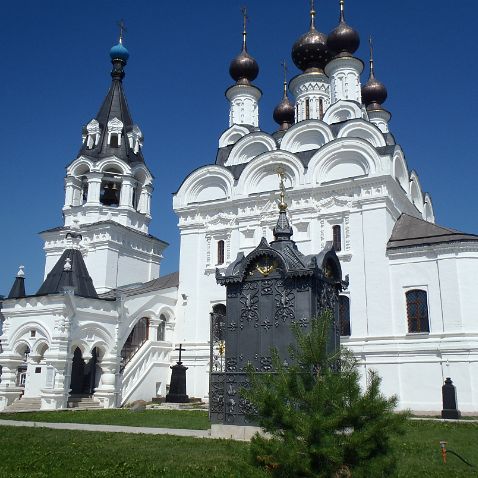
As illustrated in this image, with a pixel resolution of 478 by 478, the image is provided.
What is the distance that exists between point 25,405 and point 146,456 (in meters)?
10.4

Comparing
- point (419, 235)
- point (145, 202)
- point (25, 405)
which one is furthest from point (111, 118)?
point (419, 235)

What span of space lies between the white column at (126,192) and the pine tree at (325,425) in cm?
2040

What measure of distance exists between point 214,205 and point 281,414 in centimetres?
1644

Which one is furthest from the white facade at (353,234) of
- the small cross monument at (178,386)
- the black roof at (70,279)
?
the black roof at (70,279)

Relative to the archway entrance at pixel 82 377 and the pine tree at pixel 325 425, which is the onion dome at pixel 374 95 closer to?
the archway entrance at pixel 82 377

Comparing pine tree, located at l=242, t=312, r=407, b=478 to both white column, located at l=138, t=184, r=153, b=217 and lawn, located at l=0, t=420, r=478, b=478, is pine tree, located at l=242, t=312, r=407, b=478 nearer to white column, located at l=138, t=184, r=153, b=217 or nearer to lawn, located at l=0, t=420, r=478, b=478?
lawn, located at l=0, t=420, r=478, b=478

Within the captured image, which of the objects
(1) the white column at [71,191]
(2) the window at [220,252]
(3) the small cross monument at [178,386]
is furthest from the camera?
(1) the white column at [71,191]

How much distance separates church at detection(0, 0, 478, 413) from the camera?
16219 mm

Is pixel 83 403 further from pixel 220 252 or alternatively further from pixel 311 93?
pixel 311 93

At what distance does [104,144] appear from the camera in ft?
82.4

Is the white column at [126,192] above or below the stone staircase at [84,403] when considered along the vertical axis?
above

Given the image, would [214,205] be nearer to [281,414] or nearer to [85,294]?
[85,294]

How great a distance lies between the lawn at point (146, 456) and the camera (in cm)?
595

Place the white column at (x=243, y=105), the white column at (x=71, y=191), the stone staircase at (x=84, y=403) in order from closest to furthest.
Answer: the stone staircase at (x=84, y=403) → the white column at (x=71, y=191) → the white column at (x=243, y=105)
